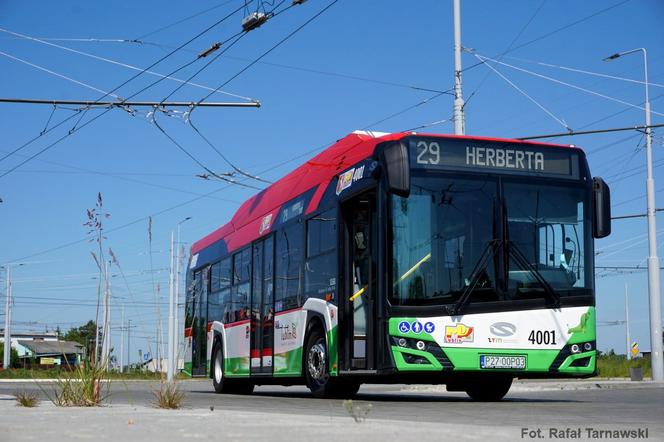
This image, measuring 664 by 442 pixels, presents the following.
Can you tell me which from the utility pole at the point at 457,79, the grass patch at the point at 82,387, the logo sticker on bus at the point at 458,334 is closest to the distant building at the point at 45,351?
the grass patch at the point at 82,387

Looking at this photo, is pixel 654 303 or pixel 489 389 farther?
pixel 654 303

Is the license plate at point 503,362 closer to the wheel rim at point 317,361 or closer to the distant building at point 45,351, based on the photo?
the wheel rim at point 317,361

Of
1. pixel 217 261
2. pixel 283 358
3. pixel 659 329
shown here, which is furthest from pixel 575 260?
pixel 659 329

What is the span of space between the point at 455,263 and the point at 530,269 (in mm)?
1025

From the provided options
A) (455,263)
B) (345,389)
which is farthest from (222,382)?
(455,263)

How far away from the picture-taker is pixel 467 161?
44.9 ft

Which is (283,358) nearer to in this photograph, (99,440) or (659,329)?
(99,440)

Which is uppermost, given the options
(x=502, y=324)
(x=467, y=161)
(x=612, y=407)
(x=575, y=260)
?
(x=467, y=161)

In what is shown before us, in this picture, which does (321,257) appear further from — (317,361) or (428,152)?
(428,152)

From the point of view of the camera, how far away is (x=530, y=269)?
1341cm

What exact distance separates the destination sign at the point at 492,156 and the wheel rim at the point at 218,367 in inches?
362

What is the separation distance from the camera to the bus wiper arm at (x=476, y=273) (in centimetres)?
1309

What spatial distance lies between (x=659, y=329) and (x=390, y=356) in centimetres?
1908

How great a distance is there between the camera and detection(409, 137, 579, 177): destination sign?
44.2 ft
